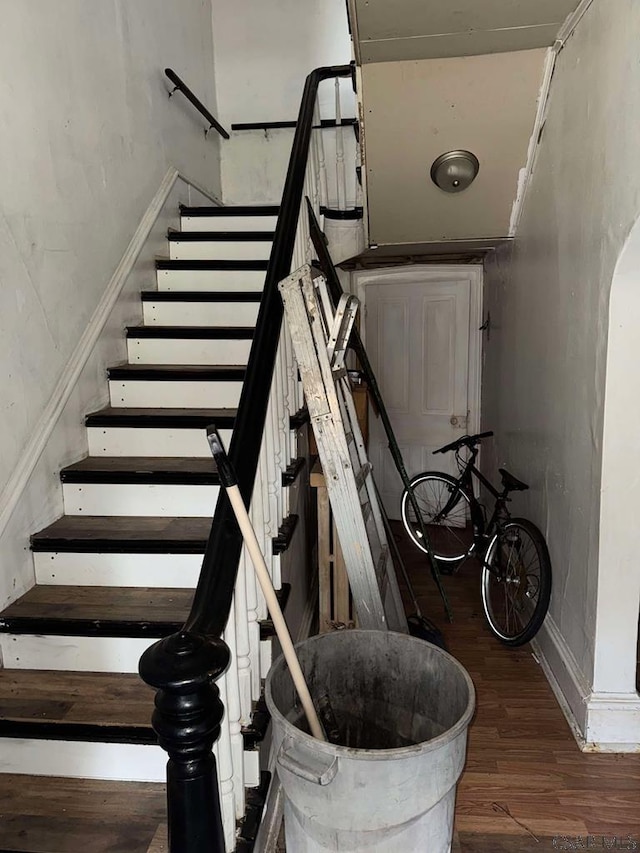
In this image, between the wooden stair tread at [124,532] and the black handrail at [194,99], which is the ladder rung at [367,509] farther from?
the black handrail at [194,99]

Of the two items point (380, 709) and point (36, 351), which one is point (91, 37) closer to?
point (36, 351)

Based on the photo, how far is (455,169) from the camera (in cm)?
260

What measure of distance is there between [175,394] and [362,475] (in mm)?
907

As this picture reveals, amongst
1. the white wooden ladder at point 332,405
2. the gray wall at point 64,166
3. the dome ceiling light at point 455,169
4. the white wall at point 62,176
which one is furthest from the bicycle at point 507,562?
the gray wall at point 64,166

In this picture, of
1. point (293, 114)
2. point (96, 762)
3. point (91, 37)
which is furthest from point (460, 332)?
point (96, 762)

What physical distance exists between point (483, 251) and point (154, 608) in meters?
3.13

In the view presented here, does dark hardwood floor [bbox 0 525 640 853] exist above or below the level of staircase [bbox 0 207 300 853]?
below

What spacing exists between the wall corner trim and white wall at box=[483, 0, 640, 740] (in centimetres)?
188

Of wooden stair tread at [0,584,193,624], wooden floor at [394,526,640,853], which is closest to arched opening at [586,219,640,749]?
wooden floor at [394,526,640,853]

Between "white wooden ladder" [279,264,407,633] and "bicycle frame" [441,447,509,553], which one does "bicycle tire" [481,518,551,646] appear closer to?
"bicycle frame" [441,447,509,553]

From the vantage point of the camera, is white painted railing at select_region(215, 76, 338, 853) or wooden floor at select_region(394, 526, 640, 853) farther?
wooden floor at select_region(394, 526, 640, 853)

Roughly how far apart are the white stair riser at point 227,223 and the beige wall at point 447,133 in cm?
65

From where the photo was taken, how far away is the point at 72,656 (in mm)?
1765

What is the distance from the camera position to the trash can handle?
108 cm
